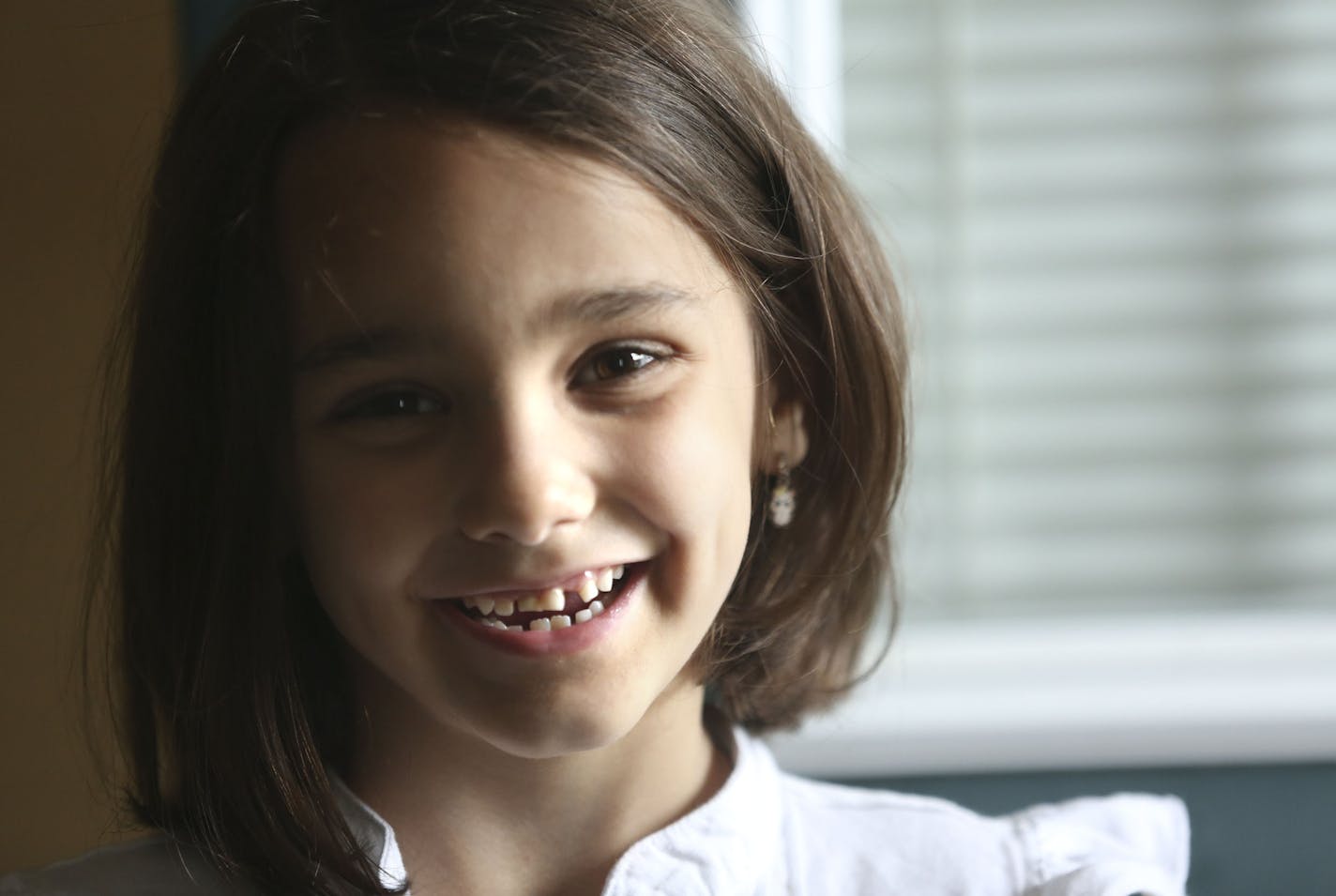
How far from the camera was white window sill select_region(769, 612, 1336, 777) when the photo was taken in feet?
3.89

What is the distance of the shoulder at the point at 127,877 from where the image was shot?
89cm

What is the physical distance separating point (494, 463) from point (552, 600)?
0.10 meters

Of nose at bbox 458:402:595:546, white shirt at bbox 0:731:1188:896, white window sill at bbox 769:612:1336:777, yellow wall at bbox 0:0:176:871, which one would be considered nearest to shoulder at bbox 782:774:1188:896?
white shirt at bbox 0:731:1188:896

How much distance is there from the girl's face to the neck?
0.07 meters

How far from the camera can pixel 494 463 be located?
744 millimetres

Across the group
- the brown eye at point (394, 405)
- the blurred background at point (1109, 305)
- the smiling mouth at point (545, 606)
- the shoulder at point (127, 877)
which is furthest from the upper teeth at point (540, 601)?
the blurred background at point (1109, 305)

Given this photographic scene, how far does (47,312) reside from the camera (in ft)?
3.65

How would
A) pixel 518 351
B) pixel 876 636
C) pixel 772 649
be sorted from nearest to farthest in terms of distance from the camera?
pixel 518 351, pixel 772 649, pixel 876 636

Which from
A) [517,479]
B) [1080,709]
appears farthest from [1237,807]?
[517,479]

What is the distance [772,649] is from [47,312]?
0.65 m

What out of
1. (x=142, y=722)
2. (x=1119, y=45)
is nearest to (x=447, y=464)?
(x=142, y=722)

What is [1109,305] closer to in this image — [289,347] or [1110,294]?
[1110,294]

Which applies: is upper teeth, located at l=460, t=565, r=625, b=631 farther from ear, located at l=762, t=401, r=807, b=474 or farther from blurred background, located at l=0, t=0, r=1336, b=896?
blurred background, located at l=0, t=0, r=1336, b=896

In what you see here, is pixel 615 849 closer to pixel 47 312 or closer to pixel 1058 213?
pixel 47 312
